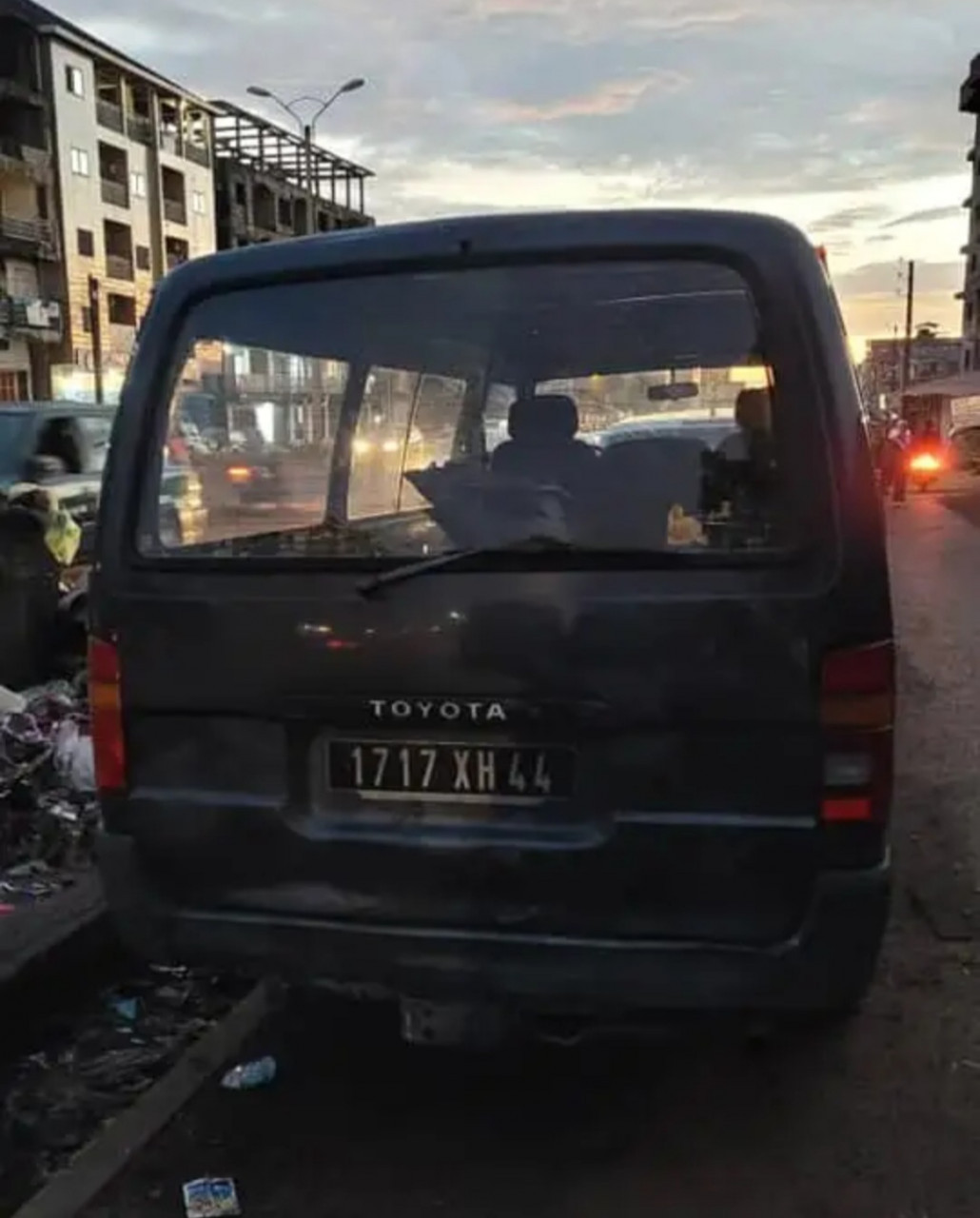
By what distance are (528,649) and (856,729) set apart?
0.68 m

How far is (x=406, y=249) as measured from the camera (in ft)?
9.46

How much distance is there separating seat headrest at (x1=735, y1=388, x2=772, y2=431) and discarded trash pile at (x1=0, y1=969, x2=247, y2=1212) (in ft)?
8.20

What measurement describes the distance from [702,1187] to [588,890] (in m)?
0.86

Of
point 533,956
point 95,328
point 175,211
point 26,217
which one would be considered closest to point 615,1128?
point 533,956

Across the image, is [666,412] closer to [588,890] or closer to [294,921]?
[588,890]

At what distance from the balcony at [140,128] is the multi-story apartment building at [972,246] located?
131 ft

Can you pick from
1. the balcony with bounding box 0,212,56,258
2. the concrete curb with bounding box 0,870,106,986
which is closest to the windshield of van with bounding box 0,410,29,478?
the concrete curb with bounding box 0,870,106,986

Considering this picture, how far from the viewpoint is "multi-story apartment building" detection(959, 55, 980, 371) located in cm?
6292

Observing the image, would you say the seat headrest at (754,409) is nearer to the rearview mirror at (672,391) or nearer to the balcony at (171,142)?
the rearview mirror at (672,391)

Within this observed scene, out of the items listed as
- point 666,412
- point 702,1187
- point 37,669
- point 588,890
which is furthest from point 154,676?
point 37,669

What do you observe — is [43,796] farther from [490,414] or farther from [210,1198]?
[490,414]

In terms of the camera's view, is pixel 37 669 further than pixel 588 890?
Yes

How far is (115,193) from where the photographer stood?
62000 mm

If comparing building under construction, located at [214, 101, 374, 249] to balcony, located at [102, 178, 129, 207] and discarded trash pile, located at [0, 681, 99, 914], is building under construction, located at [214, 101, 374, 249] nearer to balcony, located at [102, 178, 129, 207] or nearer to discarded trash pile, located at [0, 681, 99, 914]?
balcony, located at [102, 178, 129, 207]
